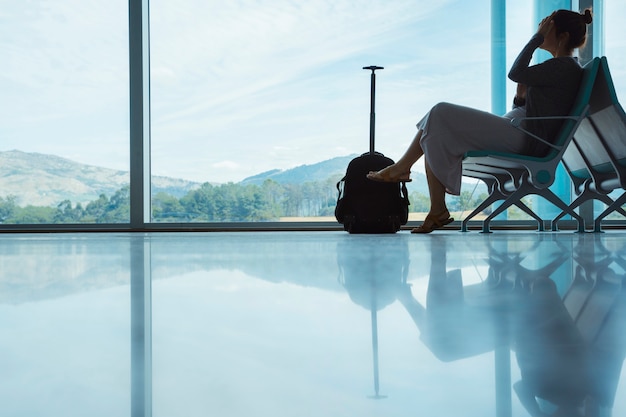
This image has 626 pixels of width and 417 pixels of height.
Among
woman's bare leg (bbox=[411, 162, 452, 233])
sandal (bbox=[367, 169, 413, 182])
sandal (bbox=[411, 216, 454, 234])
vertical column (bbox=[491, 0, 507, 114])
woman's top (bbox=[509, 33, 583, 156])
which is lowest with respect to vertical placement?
sandal (bbox=[411, 216, 454, 234])

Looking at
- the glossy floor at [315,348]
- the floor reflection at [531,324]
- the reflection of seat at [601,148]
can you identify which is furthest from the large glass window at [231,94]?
the glossy floor at [315,348]

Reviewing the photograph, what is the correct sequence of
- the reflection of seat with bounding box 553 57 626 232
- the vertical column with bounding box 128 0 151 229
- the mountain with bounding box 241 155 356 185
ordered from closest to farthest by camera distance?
the reflection of seat with bounding box 553 57 626 232
the vertical column with bounding box 128 0 151 229
the mountain with bounding box 241 155 356 185

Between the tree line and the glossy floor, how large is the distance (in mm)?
3450

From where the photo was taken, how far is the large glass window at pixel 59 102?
13.8 ft

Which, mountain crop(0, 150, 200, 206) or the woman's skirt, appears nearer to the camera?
the woman's skirt

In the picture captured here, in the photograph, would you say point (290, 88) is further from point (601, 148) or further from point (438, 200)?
point (601, 148)

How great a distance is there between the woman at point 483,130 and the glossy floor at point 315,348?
194cm

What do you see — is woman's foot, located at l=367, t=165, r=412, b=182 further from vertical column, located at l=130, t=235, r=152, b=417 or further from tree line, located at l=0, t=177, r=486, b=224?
vertical column, located at l=130, t=235, r=152, b=417

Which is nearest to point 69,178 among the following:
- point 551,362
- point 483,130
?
point 483,130

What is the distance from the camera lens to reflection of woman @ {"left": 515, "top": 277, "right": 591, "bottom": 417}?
26 cm

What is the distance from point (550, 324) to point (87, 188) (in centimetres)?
416

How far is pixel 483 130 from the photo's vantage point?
8.80ft

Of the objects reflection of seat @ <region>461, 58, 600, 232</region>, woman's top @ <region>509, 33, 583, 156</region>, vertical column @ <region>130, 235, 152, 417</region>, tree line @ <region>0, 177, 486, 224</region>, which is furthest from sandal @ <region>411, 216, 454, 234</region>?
vertical column @ <region>130, 235, 152, 417</region>

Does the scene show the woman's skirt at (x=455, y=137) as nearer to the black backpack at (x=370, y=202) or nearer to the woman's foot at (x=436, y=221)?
the woman's foot at (x=436, y=221)
